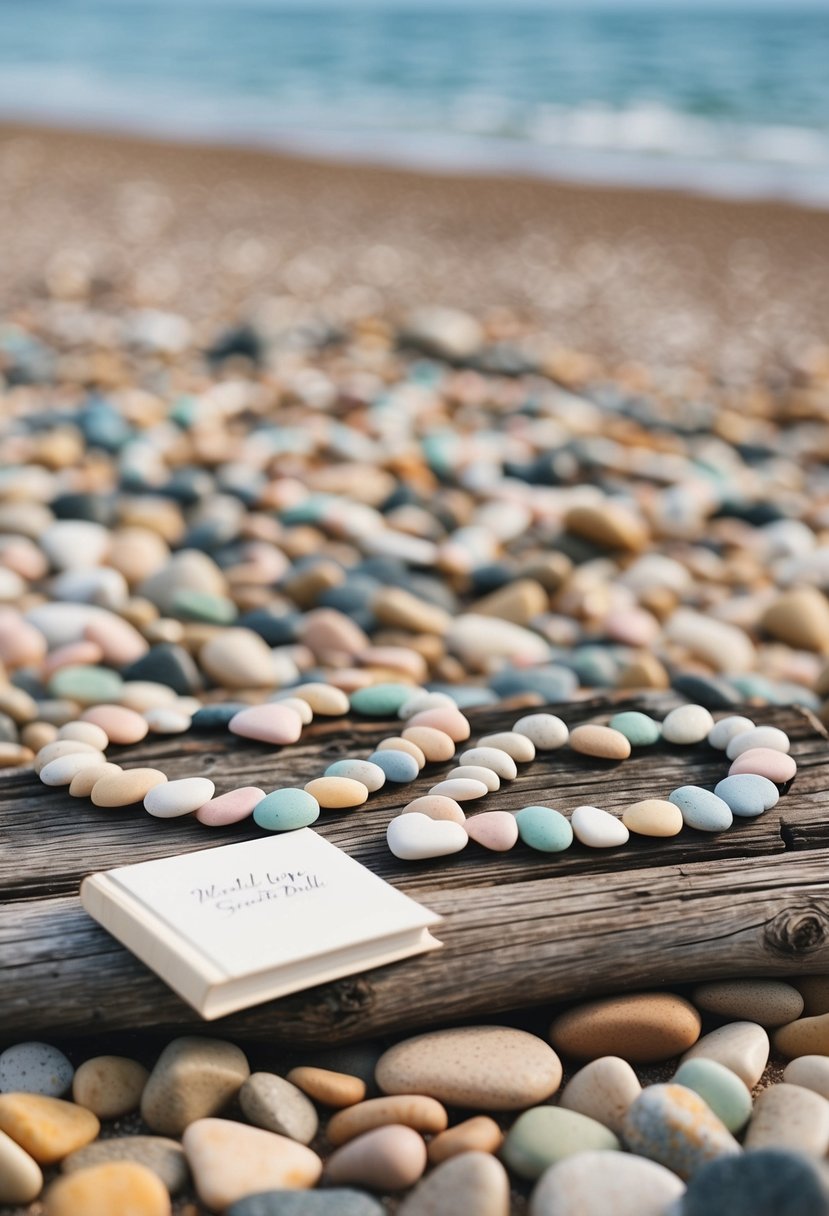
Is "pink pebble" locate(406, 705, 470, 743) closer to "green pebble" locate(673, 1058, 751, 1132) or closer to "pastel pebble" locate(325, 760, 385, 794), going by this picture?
"pastel pebble" locate(325, 760, 385, 794)

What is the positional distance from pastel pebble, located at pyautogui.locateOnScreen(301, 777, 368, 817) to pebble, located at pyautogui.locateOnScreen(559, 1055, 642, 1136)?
1.34ft

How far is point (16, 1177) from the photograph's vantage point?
1.02 metres

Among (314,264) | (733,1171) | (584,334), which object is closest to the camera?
(733,1171)

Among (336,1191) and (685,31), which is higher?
(685,31)

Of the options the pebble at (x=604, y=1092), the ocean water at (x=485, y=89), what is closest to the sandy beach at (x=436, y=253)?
the ocean water at (x=485, y=89)

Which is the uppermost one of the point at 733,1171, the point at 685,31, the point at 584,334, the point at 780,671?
the point at 685,31

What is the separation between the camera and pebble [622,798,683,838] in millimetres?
1393

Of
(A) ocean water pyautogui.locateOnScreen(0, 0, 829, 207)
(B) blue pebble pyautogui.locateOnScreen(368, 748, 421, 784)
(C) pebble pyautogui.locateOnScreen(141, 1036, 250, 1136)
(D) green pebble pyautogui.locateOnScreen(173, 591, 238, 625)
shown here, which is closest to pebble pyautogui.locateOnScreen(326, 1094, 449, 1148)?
(C) pebble pyautogui.locateOnScreen(141, 1036, 250, 1136)

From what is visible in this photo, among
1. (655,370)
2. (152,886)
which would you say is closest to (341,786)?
(152,886)

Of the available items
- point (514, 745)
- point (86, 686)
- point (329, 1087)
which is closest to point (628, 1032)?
point (329, 1087)

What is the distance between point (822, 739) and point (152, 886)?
949 mm

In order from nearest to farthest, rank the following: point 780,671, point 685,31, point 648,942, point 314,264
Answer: point 648,942 → point 780,671 → point 314,264 → point 685,31

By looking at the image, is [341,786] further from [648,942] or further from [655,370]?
[655,370]

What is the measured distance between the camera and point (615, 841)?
138cm
